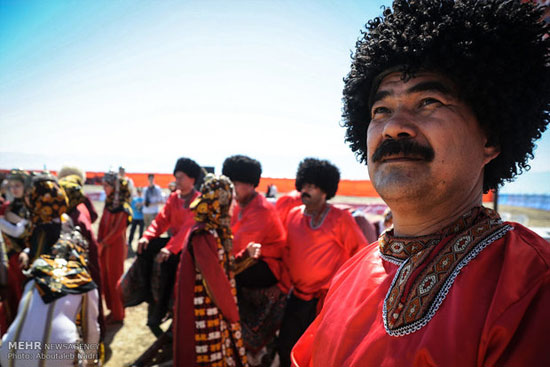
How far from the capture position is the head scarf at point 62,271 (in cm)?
216

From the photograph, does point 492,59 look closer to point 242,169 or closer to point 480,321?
point 480,321

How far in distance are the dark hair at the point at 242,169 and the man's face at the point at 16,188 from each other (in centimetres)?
298

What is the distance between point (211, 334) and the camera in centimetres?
306

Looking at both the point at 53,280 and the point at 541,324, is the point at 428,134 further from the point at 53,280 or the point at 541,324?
the point at 53,280

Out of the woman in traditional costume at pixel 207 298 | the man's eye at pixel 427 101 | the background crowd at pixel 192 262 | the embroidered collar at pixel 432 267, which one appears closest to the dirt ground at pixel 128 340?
the background crowd at pixel 192 262

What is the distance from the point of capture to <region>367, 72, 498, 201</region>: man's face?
1.10 m

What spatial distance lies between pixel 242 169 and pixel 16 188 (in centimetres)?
332

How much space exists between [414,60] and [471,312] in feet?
3.31

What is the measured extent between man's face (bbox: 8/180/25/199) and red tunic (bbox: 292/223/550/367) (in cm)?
516

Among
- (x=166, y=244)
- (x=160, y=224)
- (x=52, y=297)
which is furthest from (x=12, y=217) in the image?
(x=52, y=297)

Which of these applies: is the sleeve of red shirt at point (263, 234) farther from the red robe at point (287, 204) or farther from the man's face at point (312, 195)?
the red robe at point (287, 204)

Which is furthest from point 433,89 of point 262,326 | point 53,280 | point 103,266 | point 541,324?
point 103,266

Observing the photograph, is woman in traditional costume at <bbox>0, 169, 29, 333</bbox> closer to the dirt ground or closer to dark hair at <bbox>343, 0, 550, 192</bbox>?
the dirt ground

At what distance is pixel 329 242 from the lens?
3.72 meters
